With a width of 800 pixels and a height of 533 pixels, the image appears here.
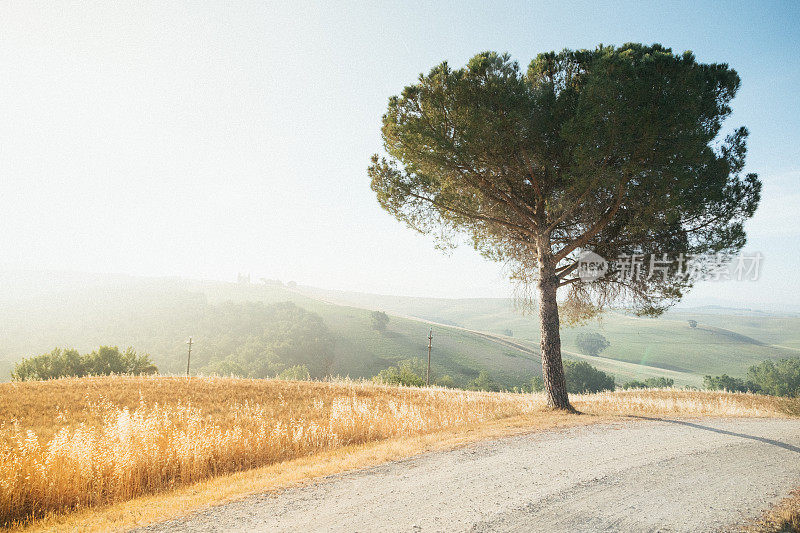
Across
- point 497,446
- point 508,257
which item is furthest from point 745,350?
point 497,446

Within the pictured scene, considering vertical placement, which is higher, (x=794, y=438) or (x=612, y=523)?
(x=612, y=523)

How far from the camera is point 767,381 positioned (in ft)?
239

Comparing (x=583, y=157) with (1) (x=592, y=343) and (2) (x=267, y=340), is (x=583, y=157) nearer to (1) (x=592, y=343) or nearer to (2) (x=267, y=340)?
(2) (x=267, y=340)

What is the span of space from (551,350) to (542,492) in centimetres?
784

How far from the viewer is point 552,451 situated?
6953mm

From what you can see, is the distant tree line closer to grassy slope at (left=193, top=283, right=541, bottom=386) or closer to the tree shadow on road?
grassy slope at (left=193, top=283, right=541, bottom=386)

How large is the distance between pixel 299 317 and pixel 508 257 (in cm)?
7503

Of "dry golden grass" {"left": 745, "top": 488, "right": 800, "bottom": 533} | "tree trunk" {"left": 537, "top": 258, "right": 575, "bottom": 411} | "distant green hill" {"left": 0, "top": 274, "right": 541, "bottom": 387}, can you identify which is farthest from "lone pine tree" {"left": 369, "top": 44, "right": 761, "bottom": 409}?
"distant green hill" {"left": 0, "top": 274, "right": 541, "bottom": 387}

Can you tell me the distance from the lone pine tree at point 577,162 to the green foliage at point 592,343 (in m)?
118

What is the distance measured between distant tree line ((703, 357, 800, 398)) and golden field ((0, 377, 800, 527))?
71537 mm

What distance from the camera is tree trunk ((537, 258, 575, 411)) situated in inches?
474

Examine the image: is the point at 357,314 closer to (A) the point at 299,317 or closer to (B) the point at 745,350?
(A) the point at 299,317

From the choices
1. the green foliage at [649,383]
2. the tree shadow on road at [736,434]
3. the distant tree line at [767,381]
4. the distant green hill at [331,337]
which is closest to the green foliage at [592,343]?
the distant green hill at [331,337]

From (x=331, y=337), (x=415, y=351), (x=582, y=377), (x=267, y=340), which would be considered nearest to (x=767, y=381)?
(x=582, y=377)
